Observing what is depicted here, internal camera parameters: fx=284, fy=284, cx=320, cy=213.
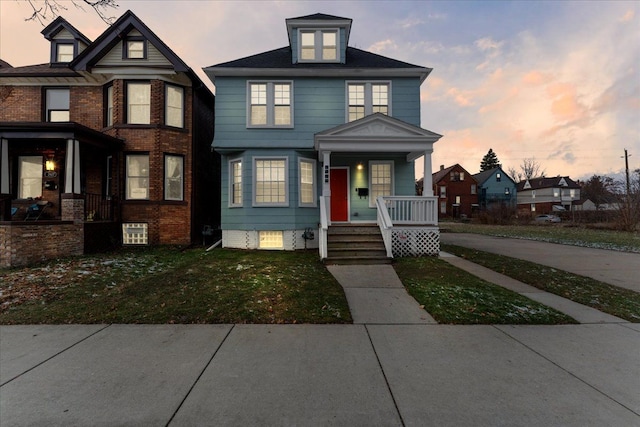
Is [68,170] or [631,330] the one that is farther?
[68,170]

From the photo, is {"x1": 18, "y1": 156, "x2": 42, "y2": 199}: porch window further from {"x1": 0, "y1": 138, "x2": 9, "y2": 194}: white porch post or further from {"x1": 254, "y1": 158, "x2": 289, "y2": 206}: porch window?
{"x1": 254, "y1": 158, "x2": 289, "y2": 206}: porch window

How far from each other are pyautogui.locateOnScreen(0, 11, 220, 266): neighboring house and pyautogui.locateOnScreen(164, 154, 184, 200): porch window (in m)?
0.04

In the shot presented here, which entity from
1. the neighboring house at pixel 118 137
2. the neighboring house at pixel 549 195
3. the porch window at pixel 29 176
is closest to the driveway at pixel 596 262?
the neighboring house at pixel 118 137

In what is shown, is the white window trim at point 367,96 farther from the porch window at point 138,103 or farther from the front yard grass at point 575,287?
the porch window at point 138,103

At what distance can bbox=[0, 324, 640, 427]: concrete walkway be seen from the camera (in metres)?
2.36

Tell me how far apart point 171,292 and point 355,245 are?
4.99m

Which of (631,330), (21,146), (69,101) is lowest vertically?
(631,330)

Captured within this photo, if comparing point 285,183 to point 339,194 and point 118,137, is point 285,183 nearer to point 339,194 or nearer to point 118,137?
point 339,194

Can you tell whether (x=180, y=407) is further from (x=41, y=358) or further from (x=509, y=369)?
(x=509, y=369)

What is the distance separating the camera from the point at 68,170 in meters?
8.98

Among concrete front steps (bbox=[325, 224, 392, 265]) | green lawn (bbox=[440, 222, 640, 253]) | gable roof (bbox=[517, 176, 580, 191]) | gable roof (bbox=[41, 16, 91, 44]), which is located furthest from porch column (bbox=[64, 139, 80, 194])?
gable roof (bbox=[517, 176, 580, 191])

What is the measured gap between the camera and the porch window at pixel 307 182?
10672 millimetres

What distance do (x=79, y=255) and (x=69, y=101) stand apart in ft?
22.2

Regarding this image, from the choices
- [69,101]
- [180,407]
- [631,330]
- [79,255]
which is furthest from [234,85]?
[631,330]
